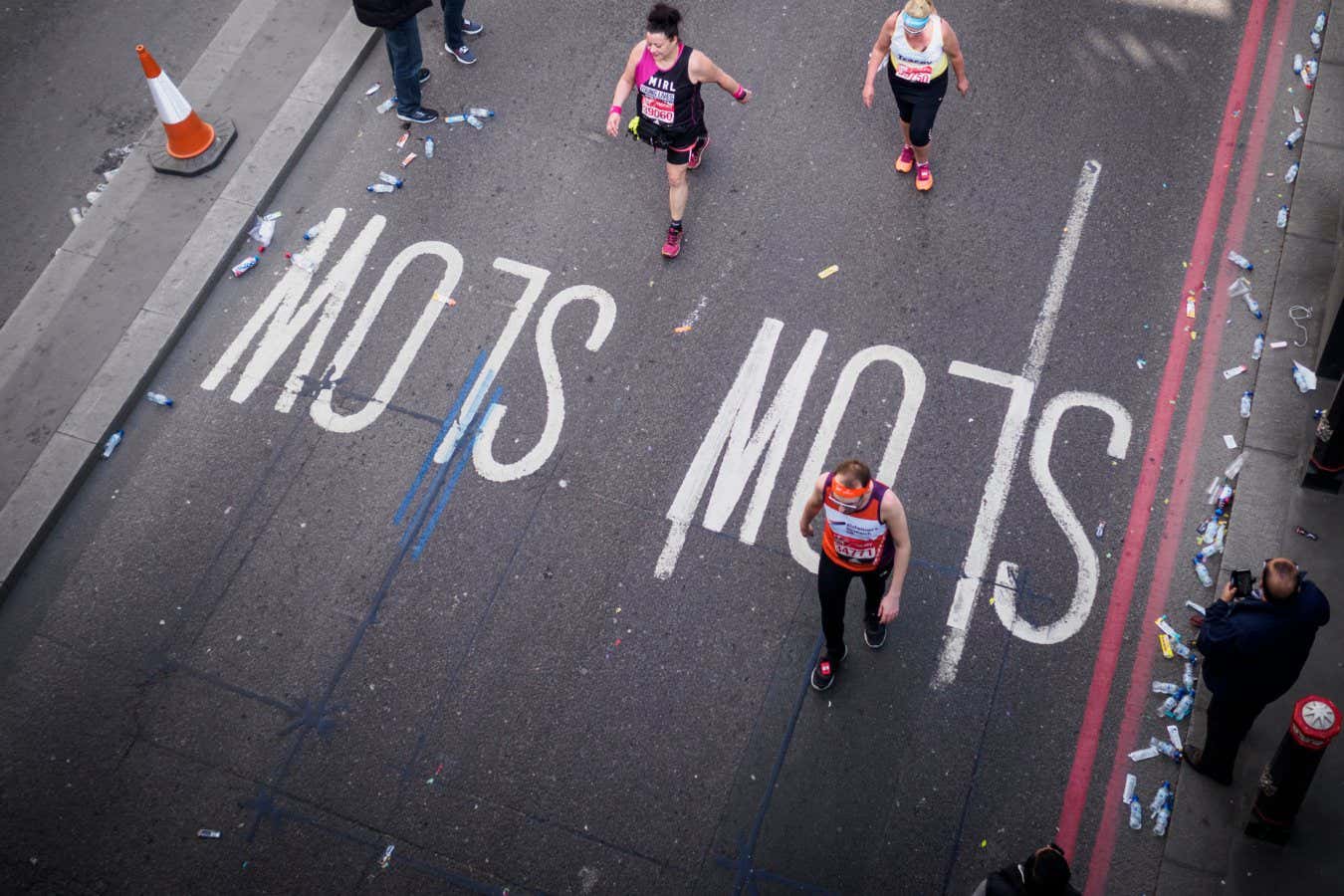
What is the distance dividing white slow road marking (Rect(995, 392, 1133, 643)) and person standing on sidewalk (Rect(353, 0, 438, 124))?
18.3 feet

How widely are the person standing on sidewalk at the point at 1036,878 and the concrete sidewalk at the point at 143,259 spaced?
6.48 metres

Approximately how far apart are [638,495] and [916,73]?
359 centimetres

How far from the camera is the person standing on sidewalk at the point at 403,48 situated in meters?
8.70

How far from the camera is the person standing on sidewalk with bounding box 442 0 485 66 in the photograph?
9.33m

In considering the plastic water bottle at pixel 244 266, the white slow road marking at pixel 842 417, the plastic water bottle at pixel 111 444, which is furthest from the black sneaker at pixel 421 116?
the white slow road marking at pixel 842 417

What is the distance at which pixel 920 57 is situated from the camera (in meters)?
7.84

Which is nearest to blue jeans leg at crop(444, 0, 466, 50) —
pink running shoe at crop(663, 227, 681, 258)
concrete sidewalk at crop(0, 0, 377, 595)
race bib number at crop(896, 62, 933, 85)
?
concrete sidewalk at crop(0, 0, 377, 595)

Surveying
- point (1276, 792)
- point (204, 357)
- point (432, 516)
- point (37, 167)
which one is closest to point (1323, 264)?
point (1276, 792)

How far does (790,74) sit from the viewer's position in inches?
372

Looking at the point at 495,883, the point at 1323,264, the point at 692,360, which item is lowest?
the point at 495,883

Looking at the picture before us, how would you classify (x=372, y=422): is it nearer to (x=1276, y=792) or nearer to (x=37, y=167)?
(x=37, y=167)

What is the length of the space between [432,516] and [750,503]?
84.7 inches

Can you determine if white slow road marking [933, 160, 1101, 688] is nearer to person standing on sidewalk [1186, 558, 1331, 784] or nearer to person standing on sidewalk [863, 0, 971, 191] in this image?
person standing on sidewalk [863, 0, 971, 191]

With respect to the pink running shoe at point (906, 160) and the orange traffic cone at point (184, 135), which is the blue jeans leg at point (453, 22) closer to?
the orange traffic cone at point (184, 135)
